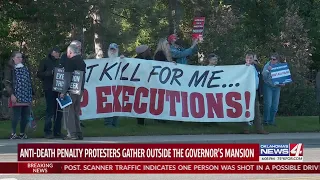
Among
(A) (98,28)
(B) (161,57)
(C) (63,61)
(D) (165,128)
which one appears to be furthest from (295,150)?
(A) (98,28)

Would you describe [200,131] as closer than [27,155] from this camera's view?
No

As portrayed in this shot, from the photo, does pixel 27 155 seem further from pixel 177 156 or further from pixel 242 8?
pixel 242 8

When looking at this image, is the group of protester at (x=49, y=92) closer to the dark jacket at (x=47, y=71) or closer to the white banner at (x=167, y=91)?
the dark jacket at (x=47, y=71)

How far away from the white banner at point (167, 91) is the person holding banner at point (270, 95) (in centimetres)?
62

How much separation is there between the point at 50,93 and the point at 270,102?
4926mm

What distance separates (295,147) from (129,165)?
1979 millimetres

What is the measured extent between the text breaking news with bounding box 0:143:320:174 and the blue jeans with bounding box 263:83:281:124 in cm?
895

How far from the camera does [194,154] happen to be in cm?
990

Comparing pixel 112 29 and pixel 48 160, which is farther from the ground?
pixel 112 29

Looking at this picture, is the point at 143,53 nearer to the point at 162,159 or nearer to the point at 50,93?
the point at 50,93

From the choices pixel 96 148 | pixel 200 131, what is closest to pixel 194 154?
pixel 96 148

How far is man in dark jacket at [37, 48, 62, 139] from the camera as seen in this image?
16891 millimetres

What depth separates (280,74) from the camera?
62.7 ft

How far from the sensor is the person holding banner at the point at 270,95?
19031mm
